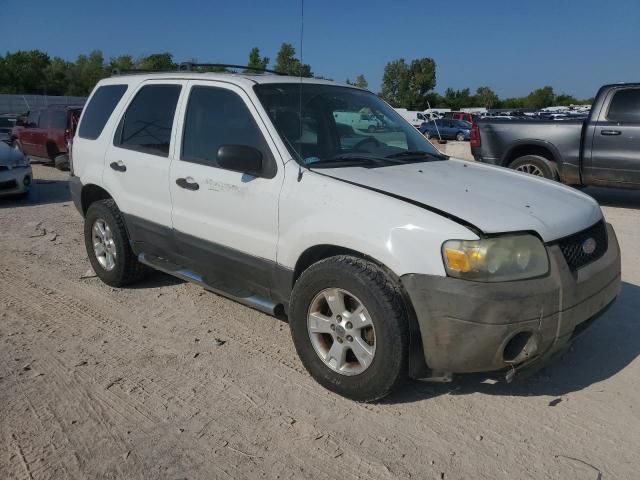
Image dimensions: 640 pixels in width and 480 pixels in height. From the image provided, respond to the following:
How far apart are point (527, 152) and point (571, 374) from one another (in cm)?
671

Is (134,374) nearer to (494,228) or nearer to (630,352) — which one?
(494,228)

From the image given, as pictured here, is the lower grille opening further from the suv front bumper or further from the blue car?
the blue car

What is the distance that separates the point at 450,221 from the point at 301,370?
145cm

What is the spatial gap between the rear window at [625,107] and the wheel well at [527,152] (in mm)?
1019

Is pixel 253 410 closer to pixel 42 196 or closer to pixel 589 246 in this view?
pixel 589 246

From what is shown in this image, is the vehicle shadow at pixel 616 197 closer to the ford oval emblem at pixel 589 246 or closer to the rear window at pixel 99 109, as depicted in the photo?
the ford oval emblem at pixel 589 246

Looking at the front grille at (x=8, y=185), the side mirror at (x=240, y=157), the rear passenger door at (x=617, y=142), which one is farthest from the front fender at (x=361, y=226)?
the front grille at (x=8, y=185)

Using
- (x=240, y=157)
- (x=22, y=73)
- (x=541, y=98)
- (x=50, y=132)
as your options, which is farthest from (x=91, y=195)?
(x=541, y=98)

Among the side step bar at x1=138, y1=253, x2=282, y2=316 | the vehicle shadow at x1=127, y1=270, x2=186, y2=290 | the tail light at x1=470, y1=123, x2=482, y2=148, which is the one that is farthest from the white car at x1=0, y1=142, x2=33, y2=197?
the tail light at x1=470, y1=123, x2=482, y2=148

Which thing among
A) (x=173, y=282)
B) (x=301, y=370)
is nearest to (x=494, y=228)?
(x=301, y=370)

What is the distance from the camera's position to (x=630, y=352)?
12.6 ft

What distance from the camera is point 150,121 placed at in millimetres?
4570

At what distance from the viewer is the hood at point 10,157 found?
10070 millimetres

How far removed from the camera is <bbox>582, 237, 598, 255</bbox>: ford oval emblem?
10.5 feet
